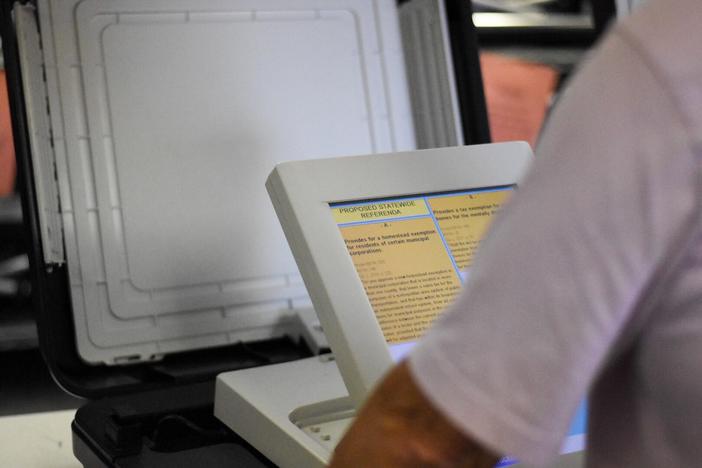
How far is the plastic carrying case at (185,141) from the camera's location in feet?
3.54

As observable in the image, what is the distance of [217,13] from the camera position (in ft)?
3.83

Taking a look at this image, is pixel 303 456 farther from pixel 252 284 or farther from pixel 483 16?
pixel 483 16

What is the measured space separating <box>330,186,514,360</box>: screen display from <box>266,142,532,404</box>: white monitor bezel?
1 cm

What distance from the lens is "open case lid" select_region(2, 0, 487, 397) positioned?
1079mm

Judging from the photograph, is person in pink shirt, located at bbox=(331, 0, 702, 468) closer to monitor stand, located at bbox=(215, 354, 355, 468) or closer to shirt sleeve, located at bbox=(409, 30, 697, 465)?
shirt sleeve, located at bbox=(409, 30, 697, 465)

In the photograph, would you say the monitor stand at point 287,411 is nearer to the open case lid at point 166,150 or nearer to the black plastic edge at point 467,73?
the open case lid at point 166,150

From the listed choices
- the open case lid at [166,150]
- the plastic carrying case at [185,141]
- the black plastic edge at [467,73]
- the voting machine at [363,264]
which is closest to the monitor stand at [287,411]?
the voting machine at [363,264]

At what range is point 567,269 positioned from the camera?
1.33ft

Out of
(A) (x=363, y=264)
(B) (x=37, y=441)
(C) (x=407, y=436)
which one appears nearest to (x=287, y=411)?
(A) (x=363, y=264)

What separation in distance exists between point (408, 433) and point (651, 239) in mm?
137

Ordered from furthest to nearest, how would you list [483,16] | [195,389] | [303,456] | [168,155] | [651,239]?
[483,16] → [168,155] → [195,389] → [303,456] → [651,239]

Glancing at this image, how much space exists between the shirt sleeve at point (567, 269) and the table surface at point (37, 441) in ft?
2.52

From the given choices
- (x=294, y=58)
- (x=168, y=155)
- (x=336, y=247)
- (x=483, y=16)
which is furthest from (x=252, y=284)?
(x=483, y=16)

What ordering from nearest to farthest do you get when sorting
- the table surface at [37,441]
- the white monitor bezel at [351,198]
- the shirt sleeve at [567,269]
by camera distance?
the shirt sleeve at [567,269] → the white monitor bezel at [351,198] → the table surface at [37,441]
